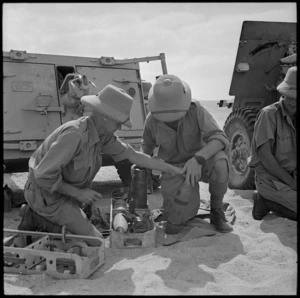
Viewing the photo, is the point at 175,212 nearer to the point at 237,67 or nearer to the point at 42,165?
the point at 42,165

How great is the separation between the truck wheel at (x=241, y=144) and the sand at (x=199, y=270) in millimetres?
1978

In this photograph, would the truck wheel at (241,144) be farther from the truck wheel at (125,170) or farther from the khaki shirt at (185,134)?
the khaki shirt at (185,134)

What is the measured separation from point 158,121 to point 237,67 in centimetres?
268

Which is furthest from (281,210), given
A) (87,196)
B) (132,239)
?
(87,196)

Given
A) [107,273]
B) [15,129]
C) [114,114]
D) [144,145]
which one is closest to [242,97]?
[144,145]

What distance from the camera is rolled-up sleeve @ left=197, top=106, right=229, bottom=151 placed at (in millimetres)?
4059

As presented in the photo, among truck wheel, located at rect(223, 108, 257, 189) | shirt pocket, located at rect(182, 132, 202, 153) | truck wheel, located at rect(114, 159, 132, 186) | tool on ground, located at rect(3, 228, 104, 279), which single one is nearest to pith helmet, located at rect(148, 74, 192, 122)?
shirt pocket, located at rect(182, 132, 202, 153)

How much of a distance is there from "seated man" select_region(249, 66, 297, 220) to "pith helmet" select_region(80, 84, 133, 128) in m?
1.65

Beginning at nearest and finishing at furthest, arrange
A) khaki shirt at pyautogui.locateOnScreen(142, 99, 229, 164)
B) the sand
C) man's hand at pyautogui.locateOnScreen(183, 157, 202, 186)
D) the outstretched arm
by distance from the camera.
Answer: the sand < man's hand at pyautogui.locateOnScreen(183, 157, 202, 186) < the outstretched arm < khaki shirt at pyautogui.locateOnScreen(142, 99, 229, 164)

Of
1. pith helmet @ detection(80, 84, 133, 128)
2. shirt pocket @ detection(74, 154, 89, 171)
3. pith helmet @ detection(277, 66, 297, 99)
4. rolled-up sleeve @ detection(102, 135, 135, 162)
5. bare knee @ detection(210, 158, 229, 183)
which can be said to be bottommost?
bare knee @ detection(210, 158, 229, 183)

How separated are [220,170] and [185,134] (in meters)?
0.48

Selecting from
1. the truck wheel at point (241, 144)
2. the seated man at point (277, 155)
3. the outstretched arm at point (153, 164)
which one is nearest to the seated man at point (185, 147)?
the outstretched arm at point (153, 164)

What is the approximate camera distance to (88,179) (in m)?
3.78

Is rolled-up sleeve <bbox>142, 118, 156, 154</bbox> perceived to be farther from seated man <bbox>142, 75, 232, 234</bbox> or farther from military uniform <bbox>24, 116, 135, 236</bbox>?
military uniform <bbox>24, 116, 135, 236</bbox>
